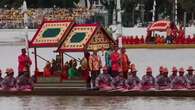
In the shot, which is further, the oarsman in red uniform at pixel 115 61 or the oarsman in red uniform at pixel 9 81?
the oarsman in red uniform at pixel 9 81

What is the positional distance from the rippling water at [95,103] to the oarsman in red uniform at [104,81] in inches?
23.1

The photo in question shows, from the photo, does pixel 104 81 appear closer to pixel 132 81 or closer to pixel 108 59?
pixel 132 81

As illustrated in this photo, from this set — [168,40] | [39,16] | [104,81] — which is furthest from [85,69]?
[39,16]

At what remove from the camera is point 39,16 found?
8288 cm

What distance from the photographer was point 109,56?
86.3ft

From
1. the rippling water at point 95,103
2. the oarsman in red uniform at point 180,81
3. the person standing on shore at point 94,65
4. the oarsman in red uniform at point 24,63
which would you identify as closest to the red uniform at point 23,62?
the oarsman in red uniform at point 24,63

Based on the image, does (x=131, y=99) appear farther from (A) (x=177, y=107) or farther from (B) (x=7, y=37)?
(B) (x=7, y=37)

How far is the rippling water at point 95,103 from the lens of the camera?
2284 centimetres

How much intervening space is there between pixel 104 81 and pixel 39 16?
58.1 metres

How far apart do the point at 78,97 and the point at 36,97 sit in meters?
1.34

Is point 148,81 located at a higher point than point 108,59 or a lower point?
lower

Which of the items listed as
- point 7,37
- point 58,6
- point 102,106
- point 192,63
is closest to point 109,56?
point 102,106

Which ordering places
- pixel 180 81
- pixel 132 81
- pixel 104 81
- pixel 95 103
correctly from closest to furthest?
pixel 95 103 < pixel 180 81 < pixel 132 81 < pixel 104 81

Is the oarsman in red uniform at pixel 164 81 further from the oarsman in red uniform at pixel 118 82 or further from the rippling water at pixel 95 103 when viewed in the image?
the oarsman in red uniform at pixel 118 82
